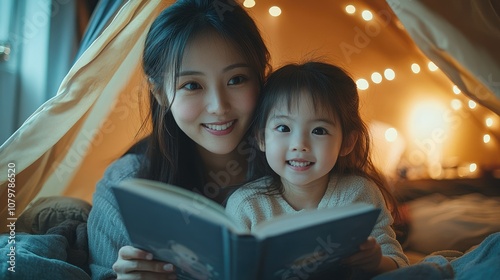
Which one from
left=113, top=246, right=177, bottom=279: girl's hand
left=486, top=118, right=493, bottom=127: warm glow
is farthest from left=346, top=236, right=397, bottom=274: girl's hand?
left=486, top=118, right=493, bottom=127: warm glow

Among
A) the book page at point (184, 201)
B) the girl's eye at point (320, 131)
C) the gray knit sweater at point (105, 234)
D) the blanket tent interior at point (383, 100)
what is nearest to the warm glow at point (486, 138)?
the blanket tent interior at point (383, 100)

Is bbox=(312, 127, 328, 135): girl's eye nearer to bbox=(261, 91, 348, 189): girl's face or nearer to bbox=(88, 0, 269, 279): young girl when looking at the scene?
bbox=(261, 91, 348, 189): girl's face

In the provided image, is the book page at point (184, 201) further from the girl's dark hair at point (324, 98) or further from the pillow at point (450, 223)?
the pillow at point (450, 223)

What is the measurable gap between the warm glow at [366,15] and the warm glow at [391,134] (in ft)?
1.48

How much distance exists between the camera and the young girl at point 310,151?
1070 millimetres

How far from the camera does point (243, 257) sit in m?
0.72

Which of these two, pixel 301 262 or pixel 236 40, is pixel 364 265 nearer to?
pixel 301 262

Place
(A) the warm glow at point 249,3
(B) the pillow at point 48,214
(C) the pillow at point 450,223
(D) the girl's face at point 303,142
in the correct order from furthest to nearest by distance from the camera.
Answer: (A) the warm glow at point 249,3, (C) the pillow at point 450,223, (B) the pillow at point 48,214, (D) the girl's face at point 303,142

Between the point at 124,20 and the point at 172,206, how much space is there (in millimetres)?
705

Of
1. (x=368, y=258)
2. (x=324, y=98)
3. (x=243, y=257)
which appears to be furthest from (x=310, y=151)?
(x=243, y=257)

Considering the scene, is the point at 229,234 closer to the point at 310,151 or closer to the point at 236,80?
the point at 310,151

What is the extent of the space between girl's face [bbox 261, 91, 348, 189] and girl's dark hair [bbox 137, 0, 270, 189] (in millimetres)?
214

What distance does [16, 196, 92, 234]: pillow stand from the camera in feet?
4.36

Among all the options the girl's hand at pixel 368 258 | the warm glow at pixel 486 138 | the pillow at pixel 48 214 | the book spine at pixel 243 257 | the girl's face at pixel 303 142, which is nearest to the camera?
the book spine at pixel 243 257
